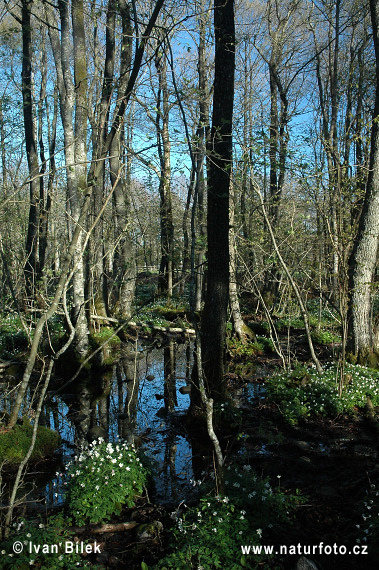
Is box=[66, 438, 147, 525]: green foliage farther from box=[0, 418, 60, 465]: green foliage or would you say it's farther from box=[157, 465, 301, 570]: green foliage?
box=[0, 418, 60, 465]: green foliage

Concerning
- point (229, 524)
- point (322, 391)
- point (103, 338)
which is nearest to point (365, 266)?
point (322, 391)

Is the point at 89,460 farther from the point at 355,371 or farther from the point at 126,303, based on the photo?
the point at 126,303

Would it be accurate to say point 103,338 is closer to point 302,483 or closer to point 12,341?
point 12,341

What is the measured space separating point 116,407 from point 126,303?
6564 mm

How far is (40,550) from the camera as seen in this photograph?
10.9 feet

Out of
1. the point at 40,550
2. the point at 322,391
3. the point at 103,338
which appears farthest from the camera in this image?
the point at 103,338

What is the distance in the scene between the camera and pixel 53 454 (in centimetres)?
618

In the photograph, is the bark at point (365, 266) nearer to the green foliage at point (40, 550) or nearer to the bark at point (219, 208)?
the bark at point (219, 208)

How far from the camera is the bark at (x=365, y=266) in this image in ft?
29.0

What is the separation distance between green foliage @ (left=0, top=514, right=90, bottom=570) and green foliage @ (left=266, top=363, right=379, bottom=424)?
4.45 meters

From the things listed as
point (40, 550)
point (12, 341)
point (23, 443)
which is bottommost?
point (23, 443)

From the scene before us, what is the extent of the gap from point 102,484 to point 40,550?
105cm

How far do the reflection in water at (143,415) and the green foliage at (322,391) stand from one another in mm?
1891

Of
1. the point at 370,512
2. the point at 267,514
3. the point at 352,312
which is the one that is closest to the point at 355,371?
the point at 352,312
